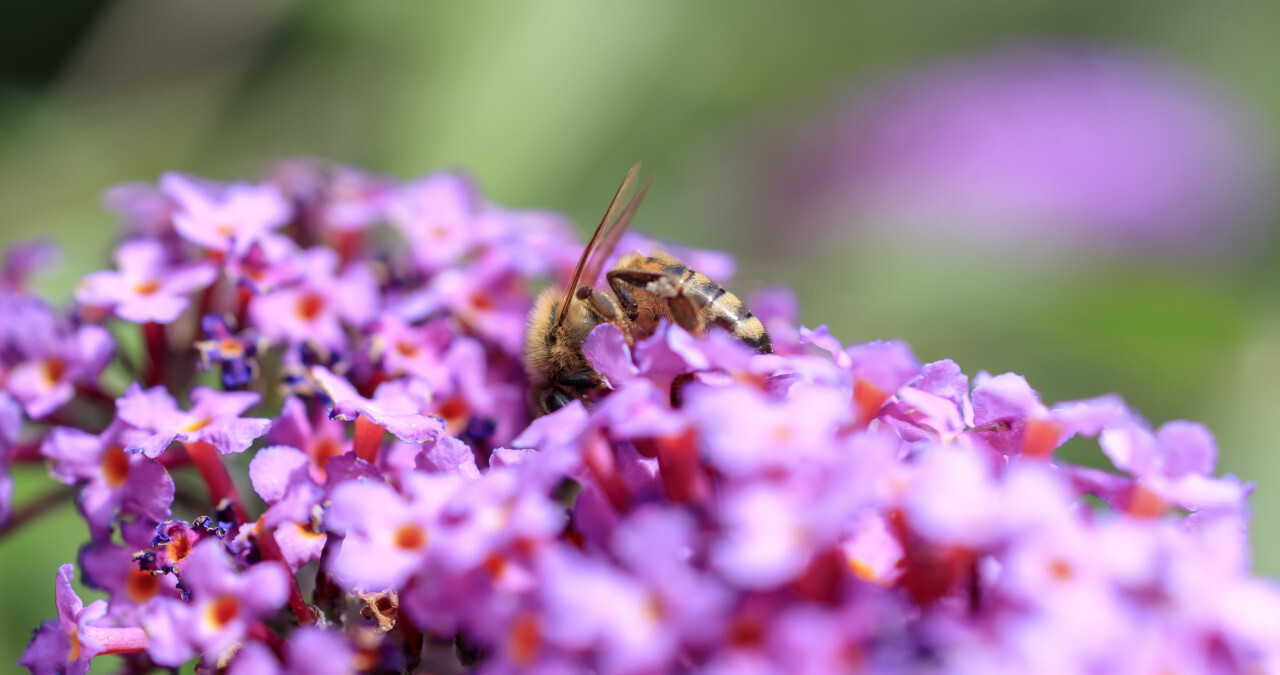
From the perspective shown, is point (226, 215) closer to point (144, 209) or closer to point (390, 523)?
point (144, 209)

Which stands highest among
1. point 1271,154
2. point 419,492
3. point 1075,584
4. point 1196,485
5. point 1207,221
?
point 1271,154

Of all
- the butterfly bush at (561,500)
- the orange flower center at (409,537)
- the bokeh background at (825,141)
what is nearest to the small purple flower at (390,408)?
the butterfly bush at (561,500)

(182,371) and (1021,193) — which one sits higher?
(1021,193)

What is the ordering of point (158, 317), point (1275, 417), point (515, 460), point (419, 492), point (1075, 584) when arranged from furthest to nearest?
point (1275, 417), point (158, 317), point (515, 460), point (419, 492), point (1075, 584)

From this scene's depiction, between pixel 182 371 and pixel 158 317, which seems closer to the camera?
pixel 158 317

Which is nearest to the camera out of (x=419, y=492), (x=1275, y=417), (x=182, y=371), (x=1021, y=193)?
(x=419, y=492)

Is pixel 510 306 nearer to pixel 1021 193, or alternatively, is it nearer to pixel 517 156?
pixel 517 156

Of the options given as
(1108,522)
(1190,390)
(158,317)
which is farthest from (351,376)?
(1190,390)
